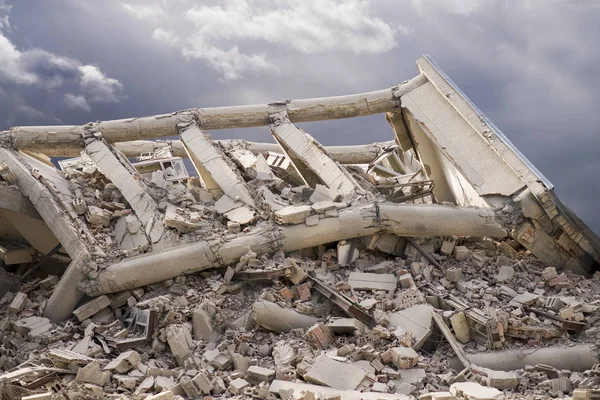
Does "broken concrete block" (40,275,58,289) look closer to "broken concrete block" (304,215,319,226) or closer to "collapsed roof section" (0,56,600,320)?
"collapsed roof section" (0,56,600,320)

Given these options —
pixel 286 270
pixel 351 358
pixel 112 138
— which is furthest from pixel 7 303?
pixel 351 358

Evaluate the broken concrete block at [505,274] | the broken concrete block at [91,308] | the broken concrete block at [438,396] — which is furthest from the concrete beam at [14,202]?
the broken concrete block at [505,274]

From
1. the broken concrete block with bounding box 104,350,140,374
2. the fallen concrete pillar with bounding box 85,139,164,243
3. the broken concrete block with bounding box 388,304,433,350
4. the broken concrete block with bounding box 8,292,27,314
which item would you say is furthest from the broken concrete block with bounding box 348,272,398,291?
Result: the broken concrete block with bounding box 8,292,27,314

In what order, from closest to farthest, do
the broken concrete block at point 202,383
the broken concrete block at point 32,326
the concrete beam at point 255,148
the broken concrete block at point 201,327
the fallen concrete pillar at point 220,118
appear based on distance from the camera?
the broken concrete block at point 202,383 → the broken concrete block at point 201,327 → the broken concrete block at point 32,326 → the fallen concrete pillar at point 220,118 → the concrete beam at point 255,148

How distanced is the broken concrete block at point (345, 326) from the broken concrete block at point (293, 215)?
6.25 ft

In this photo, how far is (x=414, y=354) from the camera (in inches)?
309

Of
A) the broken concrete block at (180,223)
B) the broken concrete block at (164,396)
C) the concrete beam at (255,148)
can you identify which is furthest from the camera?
the concrete beam at (255,148)

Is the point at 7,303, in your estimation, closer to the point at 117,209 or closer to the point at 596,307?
the point at 117,209

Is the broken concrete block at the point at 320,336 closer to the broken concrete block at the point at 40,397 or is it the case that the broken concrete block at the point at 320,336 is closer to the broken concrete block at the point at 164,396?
the broken concrete block at the point at 164,396

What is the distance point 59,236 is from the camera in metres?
9.98

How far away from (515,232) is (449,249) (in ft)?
3.78

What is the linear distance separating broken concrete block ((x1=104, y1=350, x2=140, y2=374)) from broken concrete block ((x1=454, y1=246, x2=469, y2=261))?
500 cm

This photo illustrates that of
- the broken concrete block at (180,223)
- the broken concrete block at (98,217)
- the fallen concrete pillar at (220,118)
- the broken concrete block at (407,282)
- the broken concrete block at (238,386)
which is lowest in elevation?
the broken concrete block at (238,386)

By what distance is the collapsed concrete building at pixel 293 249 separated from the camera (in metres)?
8.04
